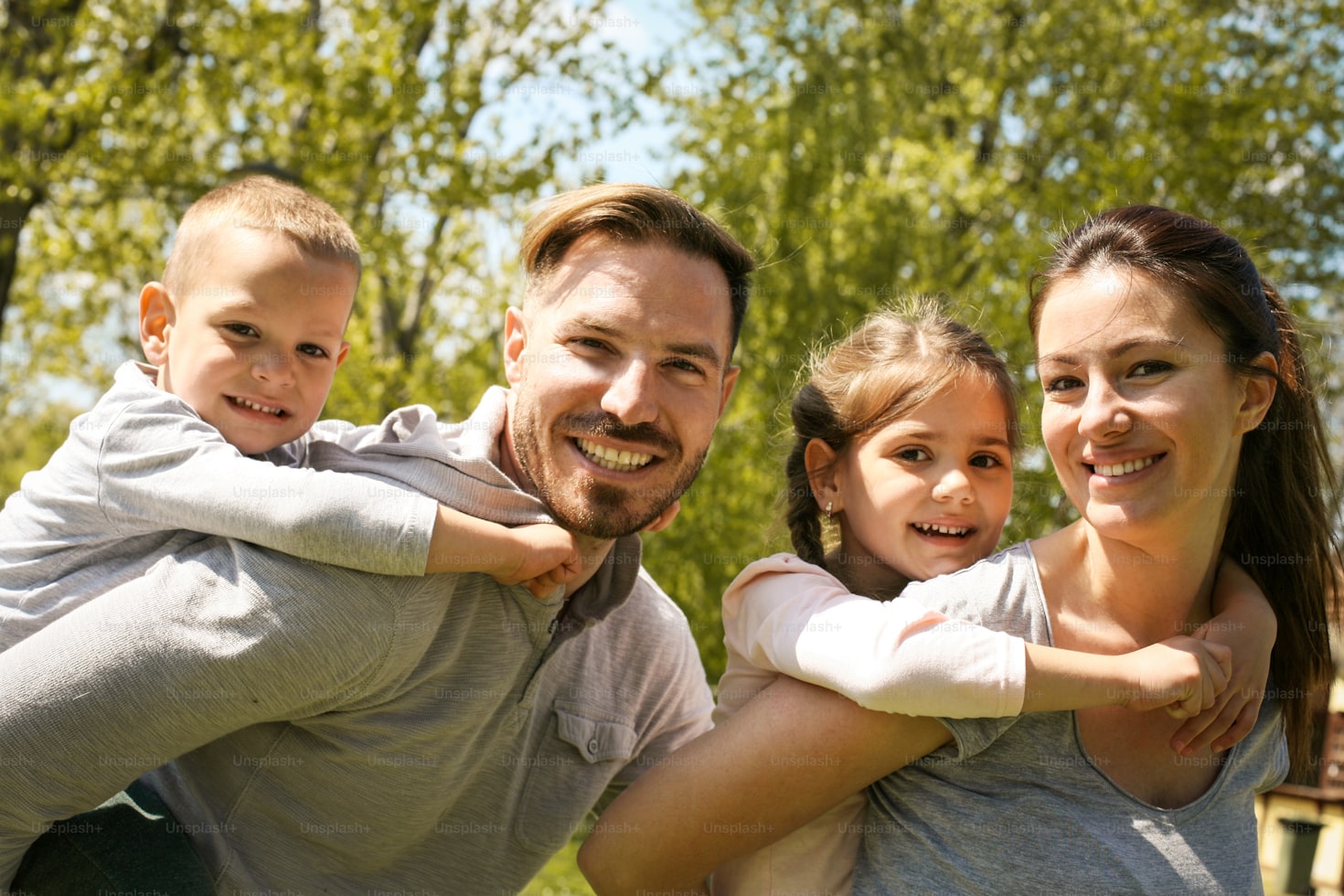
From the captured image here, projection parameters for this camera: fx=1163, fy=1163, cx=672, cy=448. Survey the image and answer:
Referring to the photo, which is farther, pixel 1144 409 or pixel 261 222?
pixel 261 222

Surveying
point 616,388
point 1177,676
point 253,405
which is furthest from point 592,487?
point 1177,676

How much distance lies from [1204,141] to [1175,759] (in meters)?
10.7

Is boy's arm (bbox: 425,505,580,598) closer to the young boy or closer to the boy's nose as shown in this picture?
the young boy

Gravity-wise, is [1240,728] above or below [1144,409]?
below

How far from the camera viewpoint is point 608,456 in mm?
2625

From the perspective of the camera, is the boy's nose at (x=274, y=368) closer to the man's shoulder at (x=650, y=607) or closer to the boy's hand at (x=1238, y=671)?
the man's shoulder at (x=650, y=607)

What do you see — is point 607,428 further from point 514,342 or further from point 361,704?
point 361,704

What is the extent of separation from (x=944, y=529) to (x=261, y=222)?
1868 millimetres

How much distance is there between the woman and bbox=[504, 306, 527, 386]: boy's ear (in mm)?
1083

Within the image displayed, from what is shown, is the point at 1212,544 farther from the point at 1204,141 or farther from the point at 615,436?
the point at 1204,141

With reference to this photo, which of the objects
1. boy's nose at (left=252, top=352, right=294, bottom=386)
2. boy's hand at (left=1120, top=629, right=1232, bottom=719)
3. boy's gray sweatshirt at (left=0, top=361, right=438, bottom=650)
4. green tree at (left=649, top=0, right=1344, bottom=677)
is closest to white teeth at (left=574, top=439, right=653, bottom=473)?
boy's gray sweatshirt at (left=0, top=361, right=438, bottom=650)

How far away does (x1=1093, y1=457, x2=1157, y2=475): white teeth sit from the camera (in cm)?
216

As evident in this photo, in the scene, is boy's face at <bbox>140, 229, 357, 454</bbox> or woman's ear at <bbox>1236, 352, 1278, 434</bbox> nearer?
woman's ear at <bbox>1236, 352, 1278, 434</bbox>

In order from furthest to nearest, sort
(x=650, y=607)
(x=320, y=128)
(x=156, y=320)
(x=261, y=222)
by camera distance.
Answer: (x=320, y=128) → (x=650, y=607) → (x=156, y=320) → (x=261, y=222)
